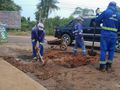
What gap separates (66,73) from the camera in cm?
1197

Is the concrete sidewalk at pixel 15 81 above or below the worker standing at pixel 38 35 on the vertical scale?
below

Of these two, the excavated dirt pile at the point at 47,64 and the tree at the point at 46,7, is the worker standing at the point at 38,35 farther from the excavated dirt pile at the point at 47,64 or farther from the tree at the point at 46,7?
the tree at the point at 46,7

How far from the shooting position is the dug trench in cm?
1050

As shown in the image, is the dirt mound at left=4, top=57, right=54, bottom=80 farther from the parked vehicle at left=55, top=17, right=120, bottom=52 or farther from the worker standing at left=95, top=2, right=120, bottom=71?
the parked vehicle at left=55, top=17, right=120, bottom=52

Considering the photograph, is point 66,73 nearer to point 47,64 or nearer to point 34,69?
point 34,69

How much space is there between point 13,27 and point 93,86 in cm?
3536

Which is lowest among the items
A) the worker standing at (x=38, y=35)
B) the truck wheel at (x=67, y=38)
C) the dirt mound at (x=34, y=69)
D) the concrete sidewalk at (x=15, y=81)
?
the truck wheel at (x=67, y=38)

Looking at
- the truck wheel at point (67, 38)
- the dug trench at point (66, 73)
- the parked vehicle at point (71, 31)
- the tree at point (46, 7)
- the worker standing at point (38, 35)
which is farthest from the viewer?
the tree at point (46, 7)

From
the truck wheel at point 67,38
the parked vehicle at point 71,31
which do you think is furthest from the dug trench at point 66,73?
the truck wheel at point 67,38

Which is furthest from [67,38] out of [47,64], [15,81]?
[15,81]

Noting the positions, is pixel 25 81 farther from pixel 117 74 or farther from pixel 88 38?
pixel 88 38

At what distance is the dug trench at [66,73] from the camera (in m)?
10.5

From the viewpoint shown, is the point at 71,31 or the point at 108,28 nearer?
the point at 108,28

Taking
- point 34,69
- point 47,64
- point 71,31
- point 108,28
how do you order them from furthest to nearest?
point 71,31 → point 47,64 → point 34,69 → point 108,28
